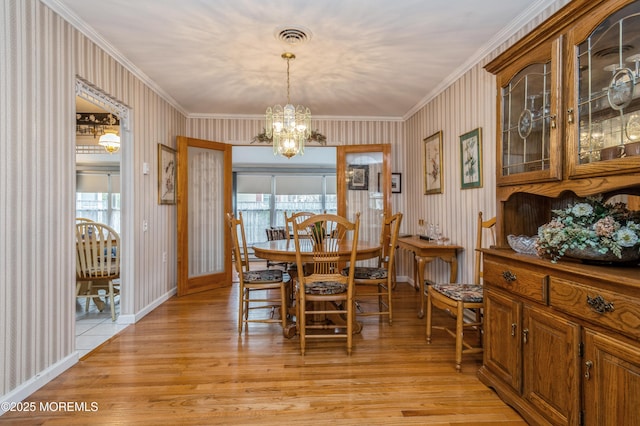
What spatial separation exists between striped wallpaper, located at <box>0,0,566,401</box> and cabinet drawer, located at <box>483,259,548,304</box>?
3.42 feet

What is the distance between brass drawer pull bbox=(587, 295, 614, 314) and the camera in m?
1.33

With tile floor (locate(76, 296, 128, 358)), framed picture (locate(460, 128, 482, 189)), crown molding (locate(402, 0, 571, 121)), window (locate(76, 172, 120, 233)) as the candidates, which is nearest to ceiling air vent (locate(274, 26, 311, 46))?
crown molding (locate(402, 0, 571, 121))

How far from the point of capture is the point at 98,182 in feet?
23.3

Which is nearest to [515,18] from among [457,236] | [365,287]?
[457,236]

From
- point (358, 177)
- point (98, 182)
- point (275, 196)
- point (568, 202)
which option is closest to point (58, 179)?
point (568, 202)

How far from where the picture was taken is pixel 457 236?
363 cm

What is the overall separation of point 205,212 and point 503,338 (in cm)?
404

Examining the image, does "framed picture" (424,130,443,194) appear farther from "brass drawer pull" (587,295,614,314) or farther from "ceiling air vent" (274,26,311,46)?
"brass drawer pull" (587,295,614,314)

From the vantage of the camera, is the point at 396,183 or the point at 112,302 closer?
the point at 112,302

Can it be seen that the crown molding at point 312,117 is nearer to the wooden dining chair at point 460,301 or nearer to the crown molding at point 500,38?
the crown molding at point 500,38

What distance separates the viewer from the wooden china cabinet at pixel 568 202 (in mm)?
1340

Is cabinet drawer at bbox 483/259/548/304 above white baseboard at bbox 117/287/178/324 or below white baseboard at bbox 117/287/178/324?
above

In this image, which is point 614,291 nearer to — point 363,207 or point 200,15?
point 200,15

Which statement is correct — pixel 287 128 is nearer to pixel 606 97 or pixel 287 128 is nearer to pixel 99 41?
pixel 99 41
